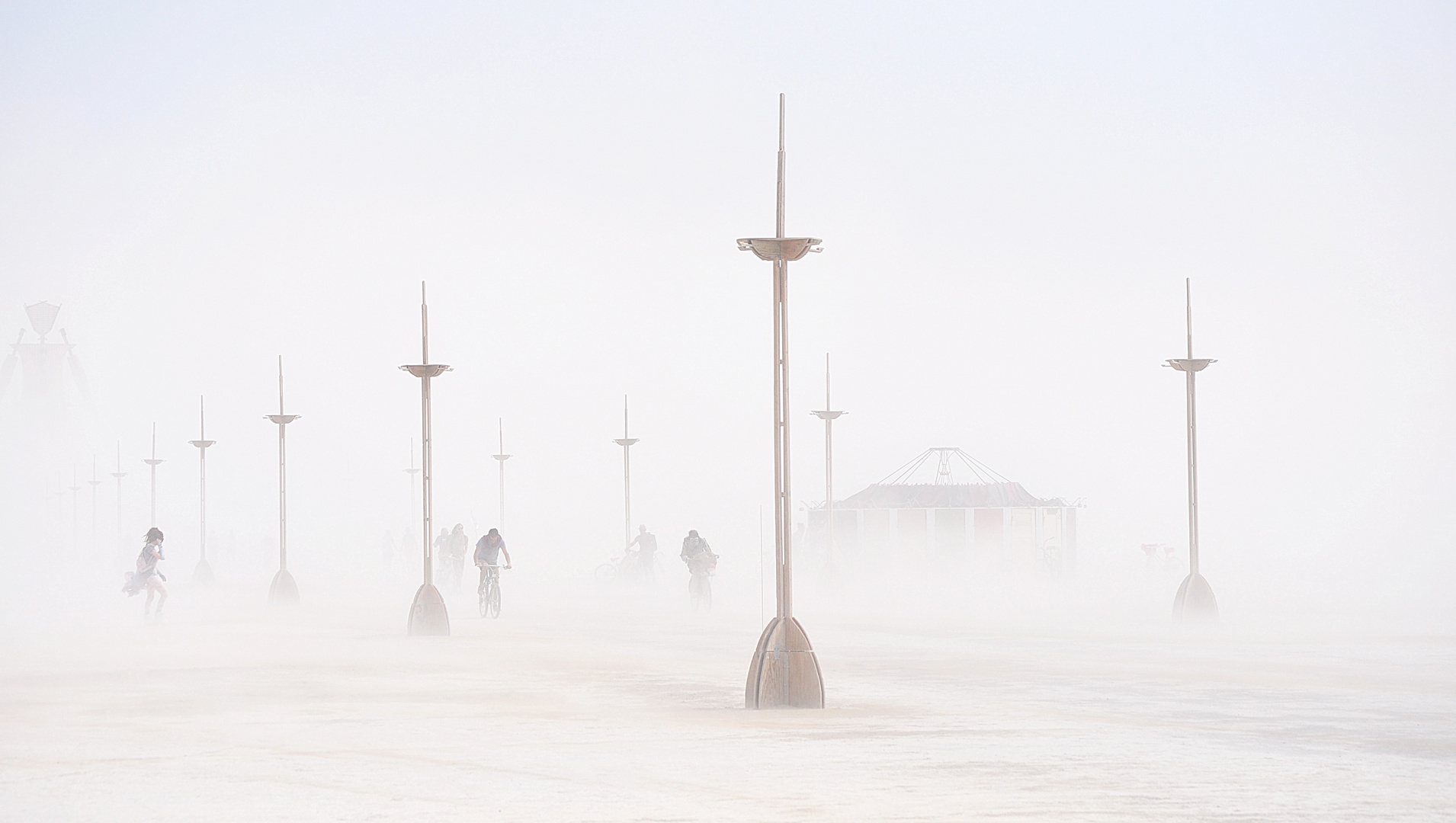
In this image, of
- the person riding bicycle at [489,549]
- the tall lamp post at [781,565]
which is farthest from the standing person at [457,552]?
the tall lamp post at [781,565]

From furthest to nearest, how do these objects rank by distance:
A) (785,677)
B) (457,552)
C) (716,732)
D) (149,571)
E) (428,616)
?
(457,552) → (149,571) → (428,616) → (785,677) → (716,732)

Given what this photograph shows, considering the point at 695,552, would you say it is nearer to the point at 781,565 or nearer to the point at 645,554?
the point at 645,554

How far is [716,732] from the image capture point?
14883 millimetres

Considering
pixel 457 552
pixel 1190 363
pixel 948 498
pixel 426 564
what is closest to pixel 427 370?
pixel 426 564

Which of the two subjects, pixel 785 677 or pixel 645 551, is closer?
pixel 785 677

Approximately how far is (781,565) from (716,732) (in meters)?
2.31

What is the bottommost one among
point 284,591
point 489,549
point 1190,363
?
point 284,591

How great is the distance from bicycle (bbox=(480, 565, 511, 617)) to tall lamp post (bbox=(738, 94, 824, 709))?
16249 millimetres

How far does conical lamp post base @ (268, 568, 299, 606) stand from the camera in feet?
125

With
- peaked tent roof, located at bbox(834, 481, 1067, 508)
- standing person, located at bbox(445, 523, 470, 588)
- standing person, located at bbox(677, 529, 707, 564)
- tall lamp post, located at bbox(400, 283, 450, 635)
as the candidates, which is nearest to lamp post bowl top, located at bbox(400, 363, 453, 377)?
tall lamp post, located at bbox(400, 283, 450, 635)

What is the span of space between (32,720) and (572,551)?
237 feet

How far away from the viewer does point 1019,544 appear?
55.0 metres

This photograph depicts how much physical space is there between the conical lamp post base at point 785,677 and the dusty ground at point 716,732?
263 millimetres

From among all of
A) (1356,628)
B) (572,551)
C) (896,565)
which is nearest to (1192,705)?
(1356,628)
